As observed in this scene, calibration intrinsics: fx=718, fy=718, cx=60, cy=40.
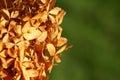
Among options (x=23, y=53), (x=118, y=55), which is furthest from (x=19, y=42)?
(x=118, y=55)

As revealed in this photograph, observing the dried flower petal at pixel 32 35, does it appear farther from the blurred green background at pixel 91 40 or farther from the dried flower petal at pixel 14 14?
the blurred green background at pixel 91 40

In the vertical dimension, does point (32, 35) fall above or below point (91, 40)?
above

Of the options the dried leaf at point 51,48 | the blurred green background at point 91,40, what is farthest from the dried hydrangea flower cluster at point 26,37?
the blurred green background at point 91,40

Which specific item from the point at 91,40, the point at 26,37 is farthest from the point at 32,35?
the point at 91,40

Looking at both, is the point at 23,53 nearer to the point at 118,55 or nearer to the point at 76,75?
the point at 76,75

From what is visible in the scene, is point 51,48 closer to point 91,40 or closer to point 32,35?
point 32,35

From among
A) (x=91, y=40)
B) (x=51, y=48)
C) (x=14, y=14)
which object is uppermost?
(x=14, y=14)

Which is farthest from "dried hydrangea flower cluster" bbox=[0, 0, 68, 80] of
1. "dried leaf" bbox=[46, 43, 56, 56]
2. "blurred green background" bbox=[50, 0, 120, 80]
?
"blurred green background" bbox=[50, 0, 120, 80]
